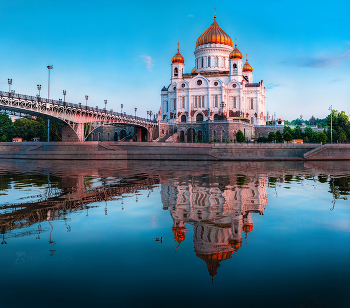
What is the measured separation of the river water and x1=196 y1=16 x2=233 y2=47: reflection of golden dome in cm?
7238

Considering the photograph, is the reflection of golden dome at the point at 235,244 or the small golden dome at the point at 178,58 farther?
the small golden dome at the point at 178,58

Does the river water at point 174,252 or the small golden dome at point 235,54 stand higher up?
the small golden dome at point 235,54

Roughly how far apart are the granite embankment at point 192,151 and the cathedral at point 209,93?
2433 cm

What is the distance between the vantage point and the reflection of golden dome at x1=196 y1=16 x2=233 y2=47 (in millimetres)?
82750

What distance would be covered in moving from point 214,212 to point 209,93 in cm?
6892

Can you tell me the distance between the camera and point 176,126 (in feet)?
259

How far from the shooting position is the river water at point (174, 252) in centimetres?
644

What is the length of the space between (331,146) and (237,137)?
20464mm

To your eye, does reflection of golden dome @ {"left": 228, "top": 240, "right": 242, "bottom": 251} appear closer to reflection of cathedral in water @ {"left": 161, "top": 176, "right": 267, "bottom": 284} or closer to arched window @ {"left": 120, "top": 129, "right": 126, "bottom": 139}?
reflection of cathedral in water @ {"left": 161, "top": 176, "right": 267, "bottom": 284}

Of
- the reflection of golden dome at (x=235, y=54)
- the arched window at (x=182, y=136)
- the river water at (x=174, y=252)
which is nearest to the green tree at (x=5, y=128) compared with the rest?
the arched window at (x=182, y=136)

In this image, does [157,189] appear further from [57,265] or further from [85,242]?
[57,265]

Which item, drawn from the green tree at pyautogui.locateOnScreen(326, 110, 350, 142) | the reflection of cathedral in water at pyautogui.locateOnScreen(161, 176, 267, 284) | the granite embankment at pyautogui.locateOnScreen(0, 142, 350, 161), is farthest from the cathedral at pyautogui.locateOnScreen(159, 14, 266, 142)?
the reflection of cathedral in water at pyautogui.locateOnScreen(161, 176, 267, 284)

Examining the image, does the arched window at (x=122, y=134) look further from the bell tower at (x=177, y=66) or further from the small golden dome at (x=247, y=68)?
the small golden dome at (x=247, y=68)

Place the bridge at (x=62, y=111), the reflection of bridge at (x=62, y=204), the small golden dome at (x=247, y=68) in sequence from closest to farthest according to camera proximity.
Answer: the reflection of bridge at (x=62, y=204) → the bridge at (x=62, y=111) → the small golden dome at (x=247, y=68)
